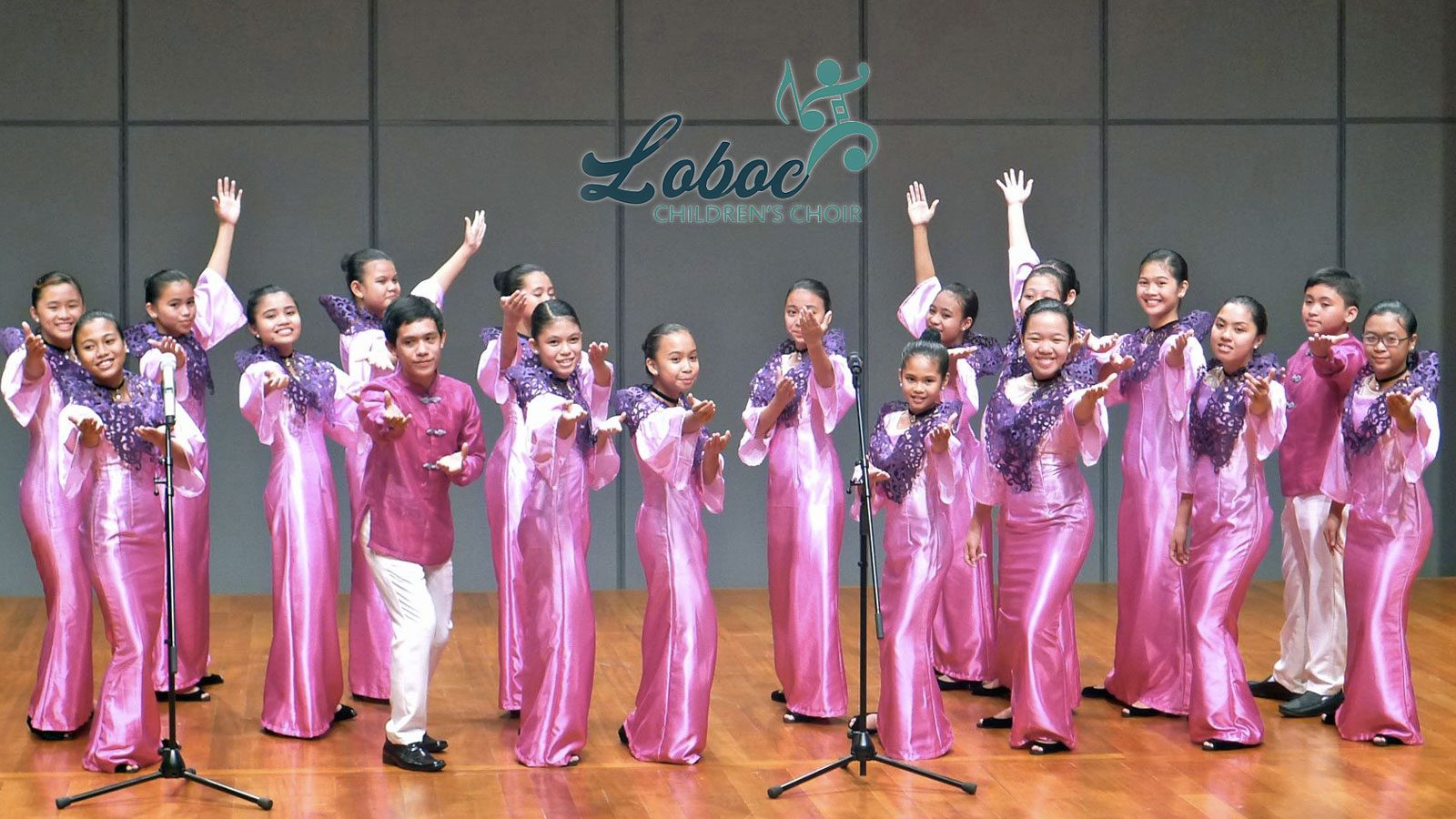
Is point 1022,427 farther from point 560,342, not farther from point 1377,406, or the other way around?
point 560,342

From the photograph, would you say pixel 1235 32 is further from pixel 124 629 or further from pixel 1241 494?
pixel 124 629

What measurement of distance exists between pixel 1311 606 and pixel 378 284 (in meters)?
3.34

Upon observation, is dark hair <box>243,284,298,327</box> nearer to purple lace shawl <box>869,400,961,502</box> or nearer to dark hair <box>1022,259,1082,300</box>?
purple lace shawl <box>869,400,961,502</box>

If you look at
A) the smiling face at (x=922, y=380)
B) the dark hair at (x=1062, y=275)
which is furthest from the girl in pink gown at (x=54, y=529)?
the dark hair at (x=1062, y=275)

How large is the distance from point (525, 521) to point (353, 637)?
1.19 meters

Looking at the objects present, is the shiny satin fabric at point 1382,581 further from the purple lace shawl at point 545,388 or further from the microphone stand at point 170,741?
the microphone stand at point 170,741

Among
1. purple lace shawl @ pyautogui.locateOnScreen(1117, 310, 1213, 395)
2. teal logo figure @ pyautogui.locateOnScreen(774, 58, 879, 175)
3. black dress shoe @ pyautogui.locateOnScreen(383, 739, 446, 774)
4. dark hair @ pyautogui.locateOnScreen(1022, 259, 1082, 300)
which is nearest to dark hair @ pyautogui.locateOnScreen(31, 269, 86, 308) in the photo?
black dress shoe @ pyautogui.locateOnScreen(383, 739, 446, 774)

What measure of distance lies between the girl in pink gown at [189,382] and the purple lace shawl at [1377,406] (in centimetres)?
366

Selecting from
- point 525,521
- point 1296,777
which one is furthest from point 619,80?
point 1296,777

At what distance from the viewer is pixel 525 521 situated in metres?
5.11

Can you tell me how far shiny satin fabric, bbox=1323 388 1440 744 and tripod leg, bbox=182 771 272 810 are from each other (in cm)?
320

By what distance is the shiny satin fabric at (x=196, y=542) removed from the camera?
585cm

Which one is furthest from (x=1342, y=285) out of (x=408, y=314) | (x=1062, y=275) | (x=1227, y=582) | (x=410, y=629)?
(x=410, y=629)

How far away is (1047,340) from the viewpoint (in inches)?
201
